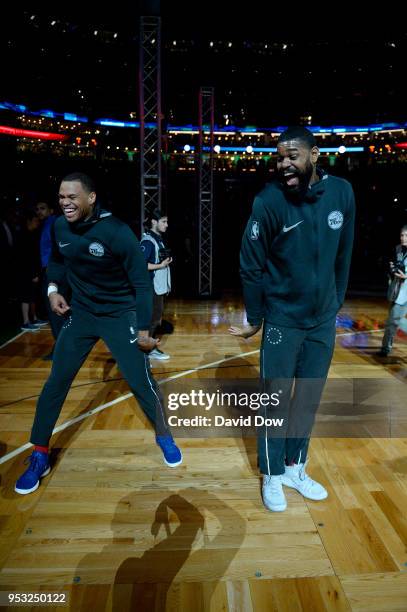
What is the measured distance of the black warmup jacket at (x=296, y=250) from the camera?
7.63ft

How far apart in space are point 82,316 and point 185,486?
1.28 m

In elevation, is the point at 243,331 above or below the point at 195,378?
above

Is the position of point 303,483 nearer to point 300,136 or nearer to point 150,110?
point 300,136

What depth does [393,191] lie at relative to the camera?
22594mm

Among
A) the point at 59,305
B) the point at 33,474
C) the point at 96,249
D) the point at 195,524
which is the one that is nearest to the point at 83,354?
the point at 59,305

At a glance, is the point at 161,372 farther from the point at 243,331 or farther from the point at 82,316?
the point at 243,331

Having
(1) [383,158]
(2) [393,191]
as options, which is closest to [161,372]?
(2) [393,191]

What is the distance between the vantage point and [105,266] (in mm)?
2678

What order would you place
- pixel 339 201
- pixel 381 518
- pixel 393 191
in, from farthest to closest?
pixel 393 191 < pixel 381 518 < pixel 339 201

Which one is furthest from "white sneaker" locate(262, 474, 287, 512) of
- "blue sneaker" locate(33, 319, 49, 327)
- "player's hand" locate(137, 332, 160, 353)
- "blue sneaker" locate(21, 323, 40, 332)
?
"blue sneaker" locate(33, 319, 49, 327)

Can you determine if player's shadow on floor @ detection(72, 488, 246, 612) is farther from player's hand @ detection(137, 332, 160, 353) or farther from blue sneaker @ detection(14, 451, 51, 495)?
player's hand @ detection(137, 332, 160, 353)

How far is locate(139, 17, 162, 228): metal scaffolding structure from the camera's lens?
789cm

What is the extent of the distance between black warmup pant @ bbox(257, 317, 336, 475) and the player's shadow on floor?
1.42ft

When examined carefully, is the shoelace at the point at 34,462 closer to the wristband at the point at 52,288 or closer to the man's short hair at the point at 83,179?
the wristband at the point at 52,288
